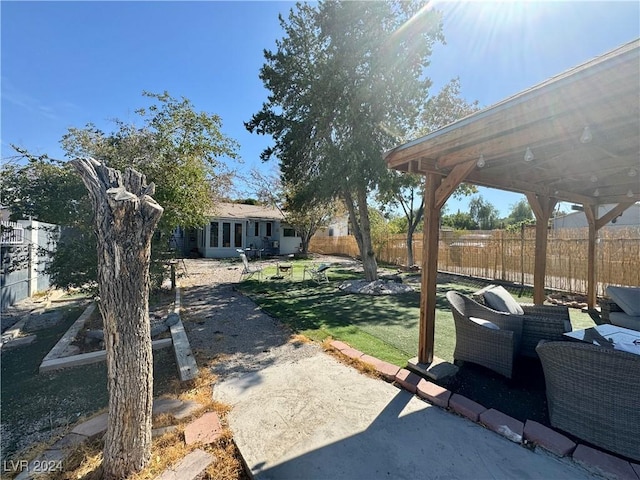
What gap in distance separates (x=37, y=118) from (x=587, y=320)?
522 inches

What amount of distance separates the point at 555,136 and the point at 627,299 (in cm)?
434

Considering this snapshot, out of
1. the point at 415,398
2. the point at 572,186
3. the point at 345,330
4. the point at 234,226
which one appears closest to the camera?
the point at 415,398

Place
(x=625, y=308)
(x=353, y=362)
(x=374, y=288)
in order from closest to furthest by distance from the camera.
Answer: (x=353, y=362) → (x=625, y=308) → (x=374, y=288)

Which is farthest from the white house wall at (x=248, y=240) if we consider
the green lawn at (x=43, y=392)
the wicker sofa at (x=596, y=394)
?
the wicker sofa at (x=596, y=394)

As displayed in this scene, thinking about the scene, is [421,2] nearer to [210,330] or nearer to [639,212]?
[210,330]

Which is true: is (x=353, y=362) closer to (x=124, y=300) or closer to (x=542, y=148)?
(x=124, y=300)

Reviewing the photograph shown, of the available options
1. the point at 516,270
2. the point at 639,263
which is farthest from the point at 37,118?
the point at 639,263

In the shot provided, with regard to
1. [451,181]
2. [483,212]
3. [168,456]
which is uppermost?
[483,212]

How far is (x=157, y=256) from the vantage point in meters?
5.99

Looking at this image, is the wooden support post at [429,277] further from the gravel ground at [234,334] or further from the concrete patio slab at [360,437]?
the gravel ground at [234,334]

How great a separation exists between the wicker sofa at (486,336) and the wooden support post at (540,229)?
3.02 meters

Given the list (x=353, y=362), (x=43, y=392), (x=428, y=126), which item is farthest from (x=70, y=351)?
(x=428, y=126)

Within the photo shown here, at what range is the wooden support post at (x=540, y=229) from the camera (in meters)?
5.69

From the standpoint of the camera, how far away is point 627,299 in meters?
4.96
